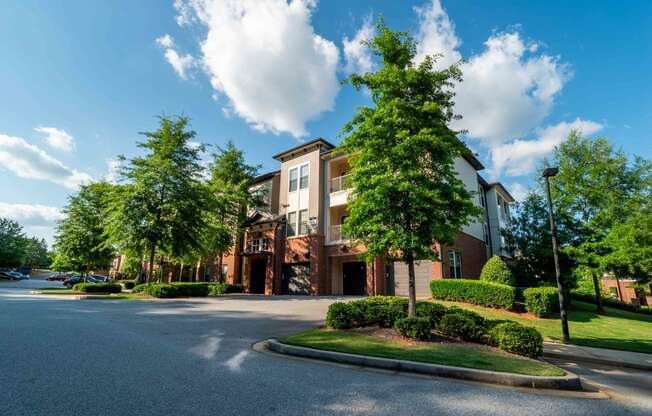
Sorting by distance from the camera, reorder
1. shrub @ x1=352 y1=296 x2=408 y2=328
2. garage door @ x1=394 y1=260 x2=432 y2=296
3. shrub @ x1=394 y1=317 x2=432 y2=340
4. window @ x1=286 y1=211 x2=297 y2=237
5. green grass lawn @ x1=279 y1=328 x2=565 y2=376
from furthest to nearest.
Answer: window @ x1=286 y1=211 x2=297 y2=237, garage door @ x1=394 y1=260 x2=432 y2=296, shrub @ x1=352 y1=296 x2=408 y2=328, shrub @ x1=394 y1=317 x2=432 y2=340, green grass lawn @ x1=279 y1=328 x2=565 y2=376

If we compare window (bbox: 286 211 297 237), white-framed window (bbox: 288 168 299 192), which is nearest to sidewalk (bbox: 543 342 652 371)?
window (bbox: 286 211 297 237)

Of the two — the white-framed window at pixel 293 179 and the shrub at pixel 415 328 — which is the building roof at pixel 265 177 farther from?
the shrub at pixel 415 328

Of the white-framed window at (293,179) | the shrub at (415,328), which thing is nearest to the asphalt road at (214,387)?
the shrub at (415,328)

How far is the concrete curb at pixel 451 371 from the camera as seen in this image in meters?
5.36

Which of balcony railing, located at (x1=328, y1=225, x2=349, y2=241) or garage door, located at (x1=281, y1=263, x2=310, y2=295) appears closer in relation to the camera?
balcony railing, located at (x1=328, y1=225, x2=349, y2=241)

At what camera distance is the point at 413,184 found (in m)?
9.30

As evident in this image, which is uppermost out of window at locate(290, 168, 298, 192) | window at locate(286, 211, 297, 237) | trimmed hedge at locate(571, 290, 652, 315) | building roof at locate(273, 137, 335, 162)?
building roof at locate(273, 137, 335, 162)

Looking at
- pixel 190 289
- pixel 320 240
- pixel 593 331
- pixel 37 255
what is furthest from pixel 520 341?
pixel 37 255

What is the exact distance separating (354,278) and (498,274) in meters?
10.5

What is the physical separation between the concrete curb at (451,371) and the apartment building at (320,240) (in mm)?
14764

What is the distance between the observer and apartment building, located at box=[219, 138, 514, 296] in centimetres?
2219

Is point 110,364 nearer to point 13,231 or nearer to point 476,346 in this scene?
point 476,346

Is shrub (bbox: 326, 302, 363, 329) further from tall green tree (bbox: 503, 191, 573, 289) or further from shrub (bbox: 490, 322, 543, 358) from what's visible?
tall green tree (bbox: 503, 191, 573, 289)

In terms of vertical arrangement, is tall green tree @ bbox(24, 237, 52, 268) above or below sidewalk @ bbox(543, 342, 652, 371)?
above
